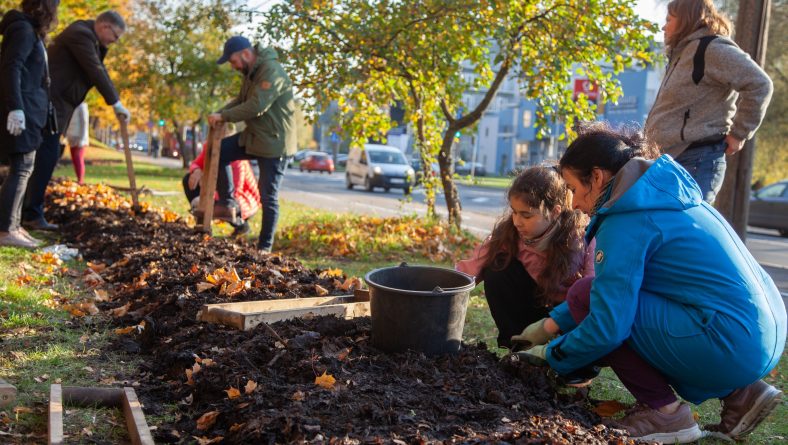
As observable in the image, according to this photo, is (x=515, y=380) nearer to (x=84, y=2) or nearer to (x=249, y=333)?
(x=249, y=333)

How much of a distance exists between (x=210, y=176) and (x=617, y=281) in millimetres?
4757

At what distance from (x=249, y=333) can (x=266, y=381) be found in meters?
0.60

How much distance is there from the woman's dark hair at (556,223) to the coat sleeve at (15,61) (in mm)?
4385

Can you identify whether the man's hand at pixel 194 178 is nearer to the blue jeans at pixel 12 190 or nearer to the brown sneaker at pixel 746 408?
the blue jeans at pixel 12 190

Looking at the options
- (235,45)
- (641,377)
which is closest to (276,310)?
(641,377)

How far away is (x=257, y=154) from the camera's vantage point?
22.0ft

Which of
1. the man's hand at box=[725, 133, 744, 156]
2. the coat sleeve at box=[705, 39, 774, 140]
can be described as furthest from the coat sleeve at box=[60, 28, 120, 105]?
the man's hand at box=[725, 133, 744, 156]

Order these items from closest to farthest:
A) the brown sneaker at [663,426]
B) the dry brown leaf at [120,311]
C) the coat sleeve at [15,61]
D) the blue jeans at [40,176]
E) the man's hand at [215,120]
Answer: the brown sneaker at [663,426] → the dry brown leaf at [120,311] → the coat sleeve at [15,61] → the man's hand at [215,120] → the blue jeans at [40,176]

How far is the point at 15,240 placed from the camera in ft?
19.9

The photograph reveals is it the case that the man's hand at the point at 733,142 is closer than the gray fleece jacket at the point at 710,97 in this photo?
No

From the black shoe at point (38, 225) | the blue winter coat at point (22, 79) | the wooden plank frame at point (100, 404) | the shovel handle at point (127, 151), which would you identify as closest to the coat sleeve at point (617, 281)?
the wooden plank frame at point (100, 404)

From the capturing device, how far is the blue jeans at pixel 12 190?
6.01m

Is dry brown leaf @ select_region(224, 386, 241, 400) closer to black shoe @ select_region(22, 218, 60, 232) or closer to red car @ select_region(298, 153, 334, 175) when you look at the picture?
black shoe @ select_region(22, 218, 60, 232)

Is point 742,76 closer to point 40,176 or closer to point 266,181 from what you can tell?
point 266,181
